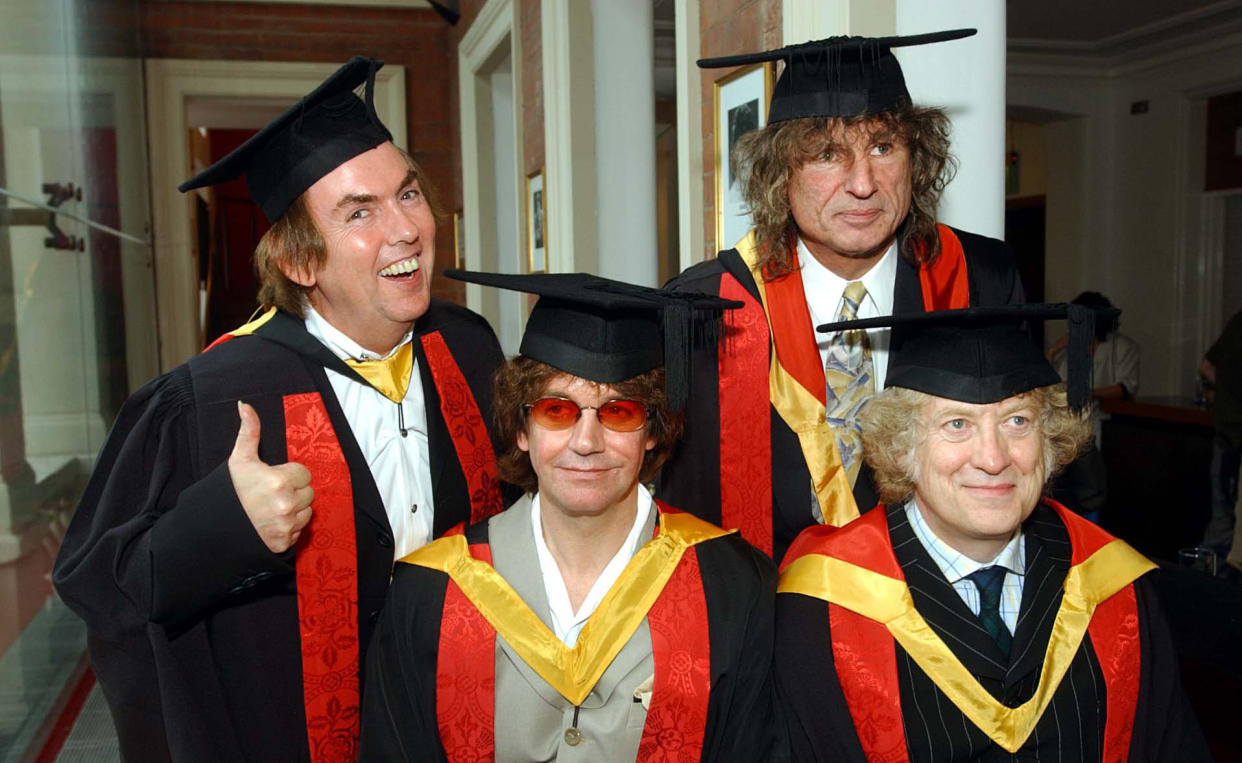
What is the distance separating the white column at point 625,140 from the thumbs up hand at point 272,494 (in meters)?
3.07

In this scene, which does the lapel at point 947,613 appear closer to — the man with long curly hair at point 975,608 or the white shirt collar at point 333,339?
the man with long curly hair at point 975,608

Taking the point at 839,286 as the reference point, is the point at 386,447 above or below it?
below

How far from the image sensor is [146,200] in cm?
782

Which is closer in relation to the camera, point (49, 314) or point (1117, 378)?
point (49, 314)

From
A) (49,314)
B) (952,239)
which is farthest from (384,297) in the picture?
(49,314)

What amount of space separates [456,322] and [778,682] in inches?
40.6

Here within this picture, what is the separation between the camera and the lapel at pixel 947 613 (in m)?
1.64

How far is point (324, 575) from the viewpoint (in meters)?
1.84

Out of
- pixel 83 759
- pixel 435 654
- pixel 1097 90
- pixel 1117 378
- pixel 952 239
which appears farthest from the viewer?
pixel 1097 90

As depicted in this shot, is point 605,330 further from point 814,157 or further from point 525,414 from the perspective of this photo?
point 814,157

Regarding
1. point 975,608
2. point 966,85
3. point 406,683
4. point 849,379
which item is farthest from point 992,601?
point 966,85

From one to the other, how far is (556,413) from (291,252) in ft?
2.01

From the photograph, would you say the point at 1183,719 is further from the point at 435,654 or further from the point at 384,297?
the point at 384,297

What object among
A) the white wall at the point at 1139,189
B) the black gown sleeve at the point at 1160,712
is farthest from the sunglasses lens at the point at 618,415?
the white wall at the point at 1139,189
